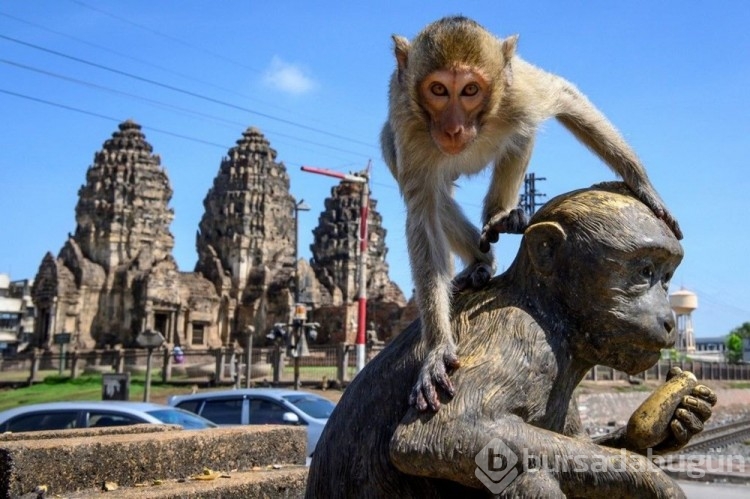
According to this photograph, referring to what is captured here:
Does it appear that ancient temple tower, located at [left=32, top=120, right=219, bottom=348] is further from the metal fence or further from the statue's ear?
the statue's ear

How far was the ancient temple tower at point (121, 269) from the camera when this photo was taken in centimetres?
4431

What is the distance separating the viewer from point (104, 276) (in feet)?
152

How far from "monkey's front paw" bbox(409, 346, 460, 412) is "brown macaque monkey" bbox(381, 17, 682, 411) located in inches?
8.8

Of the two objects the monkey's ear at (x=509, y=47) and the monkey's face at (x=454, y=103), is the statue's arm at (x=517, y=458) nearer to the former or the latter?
the monkey's face at (x=454, y=103)

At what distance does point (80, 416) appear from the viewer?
343 inches

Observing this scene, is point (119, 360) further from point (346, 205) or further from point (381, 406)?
point (381, 406)

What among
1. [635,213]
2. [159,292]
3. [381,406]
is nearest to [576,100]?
[635,213]

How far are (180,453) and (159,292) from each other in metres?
41.6

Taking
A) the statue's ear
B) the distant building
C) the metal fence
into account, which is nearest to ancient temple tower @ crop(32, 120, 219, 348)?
the metal fence

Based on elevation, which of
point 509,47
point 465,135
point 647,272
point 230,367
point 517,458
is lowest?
point 230,367

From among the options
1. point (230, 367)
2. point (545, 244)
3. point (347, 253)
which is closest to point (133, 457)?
point (545, 244)

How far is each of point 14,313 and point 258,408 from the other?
230ft

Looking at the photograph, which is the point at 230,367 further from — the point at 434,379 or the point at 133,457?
the point at 434,379

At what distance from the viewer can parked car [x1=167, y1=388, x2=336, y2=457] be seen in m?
11.6
